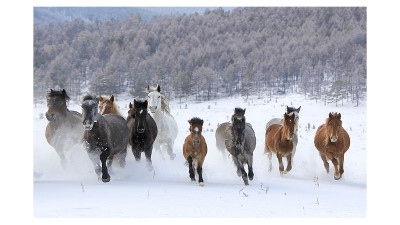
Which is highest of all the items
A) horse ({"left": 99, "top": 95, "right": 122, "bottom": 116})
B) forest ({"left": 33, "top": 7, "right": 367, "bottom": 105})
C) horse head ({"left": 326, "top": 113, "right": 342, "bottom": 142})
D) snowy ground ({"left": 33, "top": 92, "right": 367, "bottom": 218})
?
forest ({"left": 33, "top": 7, "right": 367, "bottom": 105})

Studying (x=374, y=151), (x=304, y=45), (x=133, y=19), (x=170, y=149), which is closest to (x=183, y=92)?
(x=304, y=45)

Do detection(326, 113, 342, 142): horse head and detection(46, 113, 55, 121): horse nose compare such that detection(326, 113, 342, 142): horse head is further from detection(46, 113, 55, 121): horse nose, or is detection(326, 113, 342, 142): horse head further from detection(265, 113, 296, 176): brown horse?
detection(46, 113, 55, 121): horse nose

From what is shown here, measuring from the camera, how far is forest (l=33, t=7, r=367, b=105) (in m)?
49.8

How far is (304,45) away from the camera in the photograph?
212ft

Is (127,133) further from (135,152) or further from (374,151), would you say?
(374,151)

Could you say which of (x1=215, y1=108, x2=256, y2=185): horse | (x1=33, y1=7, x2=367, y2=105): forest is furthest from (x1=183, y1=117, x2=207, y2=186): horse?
(x1=33, y1=7, x2=367, y2=105): forest

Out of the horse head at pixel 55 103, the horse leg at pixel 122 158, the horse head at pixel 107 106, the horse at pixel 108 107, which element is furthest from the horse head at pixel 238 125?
the horse head at pixel 55 103

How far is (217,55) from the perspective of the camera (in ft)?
218

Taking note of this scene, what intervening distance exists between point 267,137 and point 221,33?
6579 centimetres

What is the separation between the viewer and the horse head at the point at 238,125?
805 cm

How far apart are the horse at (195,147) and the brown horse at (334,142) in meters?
2.90

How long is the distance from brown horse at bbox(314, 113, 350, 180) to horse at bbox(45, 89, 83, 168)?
17.7ft

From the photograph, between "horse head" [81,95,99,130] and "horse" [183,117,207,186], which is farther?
"horse" [183,117,207,186]

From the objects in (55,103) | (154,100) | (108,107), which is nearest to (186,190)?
(154,100)
